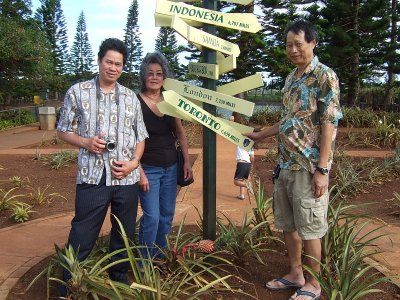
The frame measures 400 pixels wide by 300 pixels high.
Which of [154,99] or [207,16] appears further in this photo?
[154,99]

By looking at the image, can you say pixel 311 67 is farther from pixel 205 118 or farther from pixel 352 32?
A: pixel 352 32

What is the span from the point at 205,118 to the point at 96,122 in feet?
2.47

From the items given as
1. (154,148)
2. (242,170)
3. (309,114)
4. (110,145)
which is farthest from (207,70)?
(242,170)

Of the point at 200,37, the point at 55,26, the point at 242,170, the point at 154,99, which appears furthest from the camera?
the point at 55,26

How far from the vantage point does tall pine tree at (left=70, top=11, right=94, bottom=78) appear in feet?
160

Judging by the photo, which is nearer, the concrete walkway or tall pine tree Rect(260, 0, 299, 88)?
the concrete walkway

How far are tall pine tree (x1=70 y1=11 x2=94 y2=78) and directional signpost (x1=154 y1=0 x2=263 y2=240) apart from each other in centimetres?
4728

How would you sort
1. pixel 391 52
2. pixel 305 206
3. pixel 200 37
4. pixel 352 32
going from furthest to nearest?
1. pixel 352 32
2. pixel 391 52
3. pixel 200 37
4. pixel 305 206

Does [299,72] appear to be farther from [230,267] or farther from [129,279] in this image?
[129,279]

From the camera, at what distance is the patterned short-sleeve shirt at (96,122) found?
2.63 metres

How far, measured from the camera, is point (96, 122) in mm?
2646

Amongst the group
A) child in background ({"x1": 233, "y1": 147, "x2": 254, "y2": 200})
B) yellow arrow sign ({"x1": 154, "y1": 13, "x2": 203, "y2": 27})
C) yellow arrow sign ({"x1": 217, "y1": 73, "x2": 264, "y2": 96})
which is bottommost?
child in background ({"x1": 233, "y1": 147, "x2": 254, "y2": 200})

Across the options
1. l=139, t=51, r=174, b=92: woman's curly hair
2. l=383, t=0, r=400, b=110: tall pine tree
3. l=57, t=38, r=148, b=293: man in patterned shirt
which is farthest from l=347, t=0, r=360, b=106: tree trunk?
l=57, t=38, r=148, b=293: man in patterned shirt

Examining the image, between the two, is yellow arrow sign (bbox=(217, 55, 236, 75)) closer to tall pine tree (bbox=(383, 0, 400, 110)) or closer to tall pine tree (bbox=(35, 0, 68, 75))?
tall pine tree (bbox=(383, 0, 400, 110))
